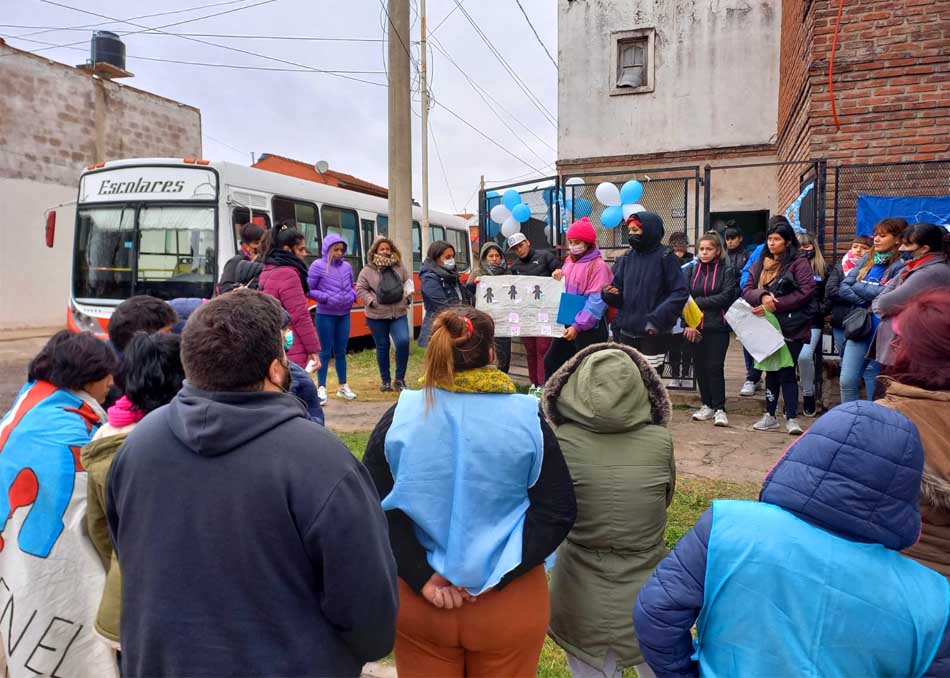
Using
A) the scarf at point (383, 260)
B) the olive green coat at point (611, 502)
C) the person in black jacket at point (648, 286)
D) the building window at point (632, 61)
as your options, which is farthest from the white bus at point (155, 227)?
the building window at point (632, 61)

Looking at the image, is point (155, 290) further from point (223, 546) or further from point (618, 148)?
point (618, 148)

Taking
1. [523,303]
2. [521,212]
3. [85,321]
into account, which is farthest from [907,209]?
[85,321]

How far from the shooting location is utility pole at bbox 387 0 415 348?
10016 millimetres

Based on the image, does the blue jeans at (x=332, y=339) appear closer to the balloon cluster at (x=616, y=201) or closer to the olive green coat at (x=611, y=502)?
the balloon cluster at (x=616, y=201)

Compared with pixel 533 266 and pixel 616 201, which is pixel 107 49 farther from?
pixel 533 266

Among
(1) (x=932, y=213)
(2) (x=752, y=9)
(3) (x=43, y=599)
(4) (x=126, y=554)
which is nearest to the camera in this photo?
(4) (x=126, y=554)

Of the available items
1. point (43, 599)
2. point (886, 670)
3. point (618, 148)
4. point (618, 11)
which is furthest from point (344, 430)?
point (618, 11)

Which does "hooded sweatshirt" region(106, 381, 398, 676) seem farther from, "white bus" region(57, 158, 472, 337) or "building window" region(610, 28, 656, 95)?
"building window" region(610, 28, 656, 95)

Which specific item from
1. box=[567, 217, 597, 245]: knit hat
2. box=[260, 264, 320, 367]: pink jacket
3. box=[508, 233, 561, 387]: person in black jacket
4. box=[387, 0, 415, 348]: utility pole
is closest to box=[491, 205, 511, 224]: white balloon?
box=[387, 0, 415, 348]: utility pole

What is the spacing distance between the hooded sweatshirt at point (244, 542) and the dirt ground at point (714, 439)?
4156mm

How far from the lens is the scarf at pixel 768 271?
619cm

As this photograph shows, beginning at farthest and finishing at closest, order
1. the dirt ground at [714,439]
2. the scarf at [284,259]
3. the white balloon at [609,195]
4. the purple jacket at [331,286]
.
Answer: the white balloon at [609,195] → the purple jacket at [331,286] → the scarf at [284,259] → the dirt ground at [714,439]

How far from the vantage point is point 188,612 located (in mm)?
1522

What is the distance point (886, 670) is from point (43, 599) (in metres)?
2.59
